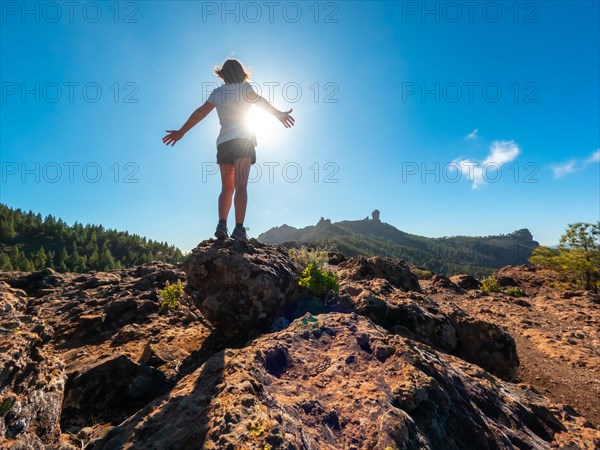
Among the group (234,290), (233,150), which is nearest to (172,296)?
(234,290)

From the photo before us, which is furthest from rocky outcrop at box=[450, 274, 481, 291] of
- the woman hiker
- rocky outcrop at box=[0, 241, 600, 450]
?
the woman hiker

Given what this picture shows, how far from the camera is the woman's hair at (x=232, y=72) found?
675 cm

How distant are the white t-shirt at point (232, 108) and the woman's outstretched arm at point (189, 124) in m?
0.17

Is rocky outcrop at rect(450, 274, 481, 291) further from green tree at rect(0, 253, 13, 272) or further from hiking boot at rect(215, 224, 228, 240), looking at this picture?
green tree at rect(0, 253, 13, 272)

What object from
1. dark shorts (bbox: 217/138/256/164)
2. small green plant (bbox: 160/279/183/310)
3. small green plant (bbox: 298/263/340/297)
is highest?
dark shorts (bbox: 217/138/256/164)

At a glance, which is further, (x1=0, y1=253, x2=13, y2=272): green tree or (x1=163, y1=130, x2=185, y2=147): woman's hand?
(x1=0, y1=253, x2=13, y2=272): green tree

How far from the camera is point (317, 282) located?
229 inches

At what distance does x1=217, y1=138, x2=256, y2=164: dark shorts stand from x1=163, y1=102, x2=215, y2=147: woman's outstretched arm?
842 mm

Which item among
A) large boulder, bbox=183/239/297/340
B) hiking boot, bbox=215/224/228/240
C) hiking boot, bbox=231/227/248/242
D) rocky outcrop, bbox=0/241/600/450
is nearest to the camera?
rocky outcrop, bbox=0/241/600/450

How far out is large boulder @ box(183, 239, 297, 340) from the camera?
5.05 metres

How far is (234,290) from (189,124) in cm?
379

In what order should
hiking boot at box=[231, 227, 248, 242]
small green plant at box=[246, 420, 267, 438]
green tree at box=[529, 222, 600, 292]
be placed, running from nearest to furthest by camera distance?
small green plant at box=[246, 420, 267, 438] → hiking boot at box=[231, 227, 248, 242] → green tree at box=[529, 222, 600, 292]

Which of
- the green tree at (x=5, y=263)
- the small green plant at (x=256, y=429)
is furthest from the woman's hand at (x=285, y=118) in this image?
the green tree at (x=5, y=263)

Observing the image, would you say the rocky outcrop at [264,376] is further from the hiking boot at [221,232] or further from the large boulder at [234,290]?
the hiking boot at [221,232]
